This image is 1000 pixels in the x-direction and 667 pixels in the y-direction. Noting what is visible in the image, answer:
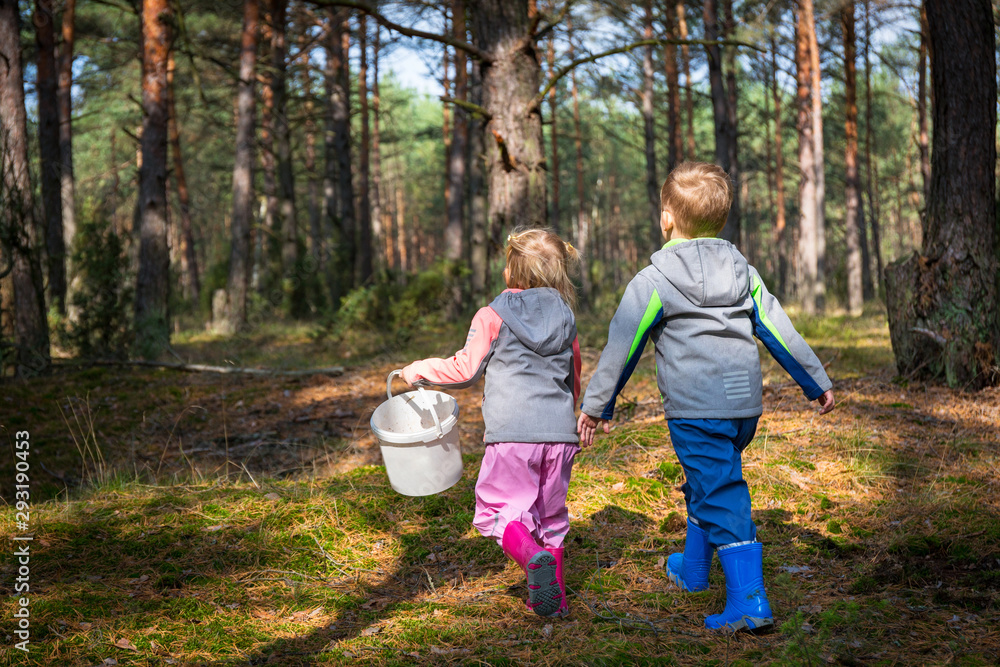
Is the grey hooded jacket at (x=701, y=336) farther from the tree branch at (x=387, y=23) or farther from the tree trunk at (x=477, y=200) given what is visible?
the tree trunk at (x=477, y=200)

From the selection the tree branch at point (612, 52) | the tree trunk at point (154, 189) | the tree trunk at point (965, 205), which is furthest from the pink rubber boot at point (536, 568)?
the tree trunk at point (154, 189)

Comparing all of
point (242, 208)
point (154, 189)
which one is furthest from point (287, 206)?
point (154, 189)

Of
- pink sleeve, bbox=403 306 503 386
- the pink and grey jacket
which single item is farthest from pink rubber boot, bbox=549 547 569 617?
pink sleeve, bbox=403 306 503 386

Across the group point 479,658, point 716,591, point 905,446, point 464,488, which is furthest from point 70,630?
point 905,446

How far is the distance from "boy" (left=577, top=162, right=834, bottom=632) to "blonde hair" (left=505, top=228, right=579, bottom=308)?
38 centimetres

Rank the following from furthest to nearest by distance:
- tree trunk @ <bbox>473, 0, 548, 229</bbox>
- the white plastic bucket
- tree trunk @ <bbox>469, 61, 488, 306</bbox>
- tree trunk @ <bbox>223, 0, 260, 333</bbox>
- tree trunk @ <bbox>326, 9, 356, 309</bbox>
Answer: tree trunk @ <bbox>326, 9, 356, 309</bbox> < tree trunk @ <bbox>469, 61, 488, 306</bbox> < tree trunk @ <bbox>223, 0, 260, 333</bbox> < tree trunk @ <bbox>473, 0, 548, 229</bbox> < the white plastic bucket

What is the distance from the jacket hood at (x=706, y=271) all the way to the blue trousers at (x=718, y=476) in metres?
0.46

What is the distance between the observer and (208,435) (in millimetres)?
6207

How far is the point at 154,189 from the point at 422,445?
8145 millimetres

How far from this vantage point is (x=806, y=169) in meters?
15.0

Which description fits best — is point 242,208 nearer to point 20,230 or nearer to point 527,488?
point 20,230

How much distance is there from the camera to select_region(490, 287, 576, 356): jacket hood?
2820 millimetres

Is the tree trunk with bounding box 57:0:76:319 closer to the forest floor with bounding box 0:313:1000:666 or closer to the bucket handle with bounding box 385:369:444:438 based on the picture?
the forest floor with bounding box 0:313:1000:666

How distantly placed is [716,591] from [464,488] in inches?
68.3
